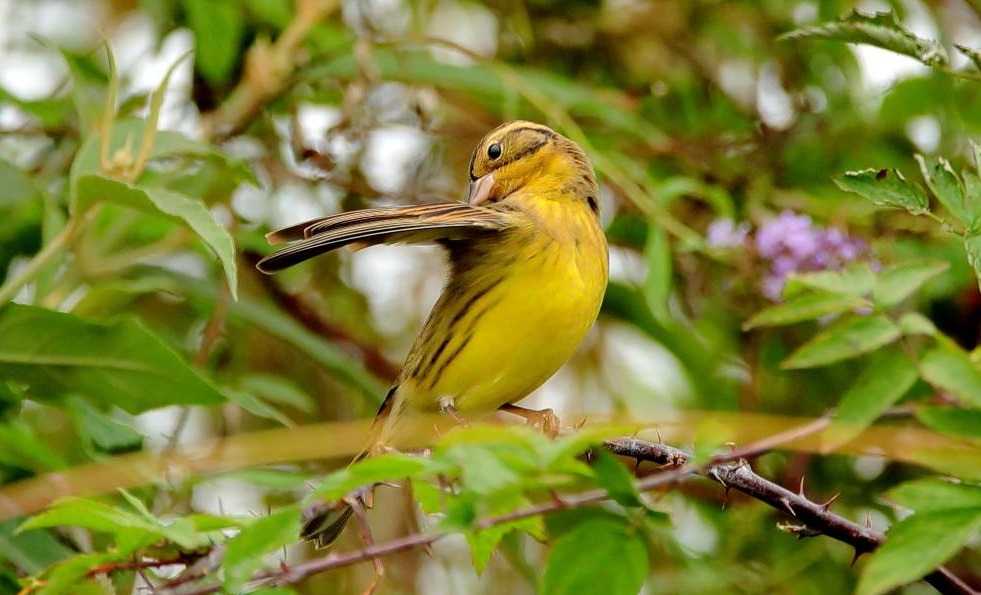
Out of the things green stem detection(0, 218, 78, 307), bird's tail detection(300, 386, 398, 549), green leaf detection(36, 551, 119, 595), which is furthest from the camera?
bird's tail detection(300, 386, 398, 549)

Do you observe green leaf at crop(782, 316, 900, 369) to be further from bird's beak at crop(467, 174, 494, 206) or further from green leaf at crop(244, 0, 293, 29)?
green leaf at crop(244, 0, 293, 29)

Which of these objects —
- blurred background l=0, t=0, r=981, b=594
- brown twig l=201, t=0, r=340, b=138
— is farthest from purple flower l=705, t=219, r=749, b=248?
brown twig l=201, t=0, r=340, b=138

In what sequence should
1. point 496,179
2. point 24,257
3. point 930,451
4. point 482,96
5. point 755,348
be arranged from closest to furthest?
1. point 930,451
2. point 24,257
3. point 496,179
4. point 755,348
5. point 482,96

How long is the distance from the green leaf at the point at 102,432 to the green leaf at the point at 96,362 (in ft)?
0.28

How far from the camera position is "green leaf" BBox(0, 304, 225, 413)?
242 cm

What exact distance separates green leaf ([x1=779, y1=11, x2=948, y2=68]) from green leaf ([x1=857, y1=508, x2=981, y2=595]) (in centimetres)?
72

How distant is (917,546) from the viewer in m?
1.60

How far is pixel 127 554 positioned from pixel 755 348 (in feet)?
7.64

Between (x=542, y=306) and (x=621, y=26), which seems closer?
(x=542, y=306)

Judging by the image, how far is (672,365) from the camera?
13.8 feet

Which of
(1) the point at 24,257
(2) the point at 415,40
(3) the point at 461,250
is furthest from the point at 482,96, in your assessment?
(1) the point at 24,257

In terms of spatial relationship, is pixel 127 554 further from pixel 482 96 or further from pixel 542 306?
pixel 482 96

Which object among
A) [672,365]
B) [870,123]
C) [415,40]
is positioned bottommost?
[672,365]

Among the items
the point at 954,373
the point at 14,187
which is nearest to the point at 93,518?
the point at 954,373
